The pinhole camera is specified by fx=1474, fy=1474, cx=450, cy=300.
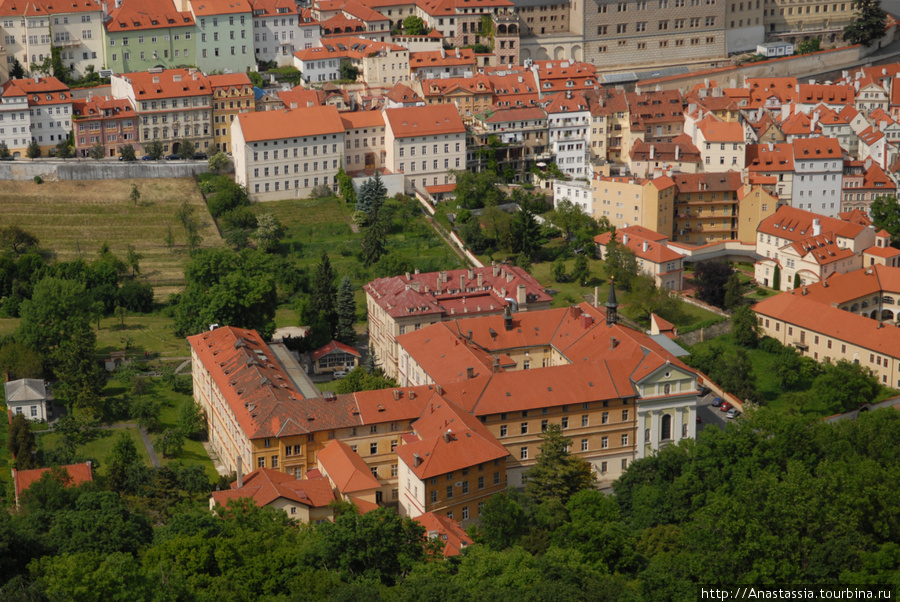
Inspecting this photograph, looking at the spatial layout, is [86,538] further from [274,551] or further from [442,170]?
[442,170]

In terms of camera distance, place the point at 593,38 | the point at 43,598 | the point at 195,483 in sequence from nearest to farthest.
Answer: the point at 43,598
the point at 195,483
the point at 593,38

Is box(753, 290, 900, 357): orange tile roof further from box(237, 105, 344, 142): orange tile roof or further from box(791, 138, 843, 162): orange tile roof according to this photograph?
box(237, 105, 344, 142): orange tile roof

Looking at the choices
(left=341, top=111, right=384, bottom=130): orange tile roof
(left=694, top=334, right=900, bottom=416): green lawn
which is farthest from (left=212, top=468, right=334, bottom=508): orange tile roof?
(left=341, top=111, right=384, bottom=130): orange tile roof

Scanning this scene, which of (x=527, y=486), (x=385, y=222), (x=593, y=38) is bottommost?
(x=527, y=486)

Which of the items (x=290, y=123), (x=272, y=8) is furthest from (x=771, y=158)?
(x=272, y=8)

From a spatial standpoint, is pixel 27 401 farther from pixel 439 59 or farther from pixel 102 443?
pixel 439 59

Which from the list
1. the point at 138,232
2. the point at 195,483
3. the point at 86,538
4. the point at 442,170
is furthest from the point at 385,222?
Answer: the point at 86,538

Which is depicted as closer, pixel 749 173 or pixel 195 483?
pixel 195 483

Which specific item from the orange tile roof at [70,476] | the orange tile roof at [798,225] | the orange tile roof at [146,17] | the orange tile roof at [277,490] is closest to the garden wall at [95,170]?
the orange tile roof at [146,17]
